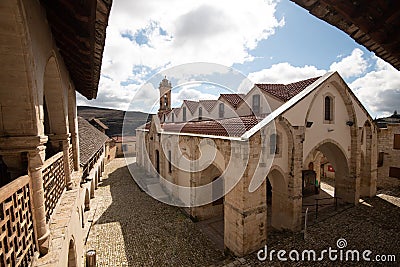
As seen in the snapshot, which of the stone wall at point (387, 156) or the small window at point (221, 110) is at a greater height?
the small window at point (221, 110)

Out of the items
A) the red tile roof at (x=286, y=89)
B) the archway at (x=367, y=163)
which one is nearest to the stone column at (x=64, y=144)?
the red tile roof at (x=286, y=89)

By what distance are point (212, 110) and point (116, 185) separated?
11.9 metres

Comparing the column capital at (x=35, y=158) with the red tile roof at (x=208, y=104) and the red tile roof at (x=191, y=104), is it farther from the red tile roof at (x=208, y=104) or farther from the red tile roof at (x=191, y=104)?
the red tile roof at (x=191, y=104)

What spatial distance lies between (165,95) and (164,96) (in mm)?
262

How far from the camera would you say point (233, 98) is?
18156 millimetres

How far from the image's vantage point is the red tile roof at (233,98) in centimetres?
1691

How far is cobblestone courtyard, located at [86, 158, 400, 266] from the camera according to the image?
805 centimetres

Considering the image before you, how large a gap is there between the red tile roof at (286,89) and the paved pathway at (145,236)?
9516mm

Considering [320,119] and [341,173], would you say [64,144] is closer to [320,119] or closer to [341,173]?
[320,119]

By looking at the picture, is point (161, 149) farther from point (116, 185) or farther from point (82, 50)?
point (82, 50)

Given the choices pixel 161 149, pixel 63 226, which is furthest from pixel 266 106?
pixel 63 226

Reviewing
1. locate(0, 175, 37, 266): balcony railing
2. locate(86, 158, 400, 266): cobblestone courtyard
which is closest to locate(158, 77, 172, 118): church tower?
locate(86, 158, 400, 266): cobblestone courtyard

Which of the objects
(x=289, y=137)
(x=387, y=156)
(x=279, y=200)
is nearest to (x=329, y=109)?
(x=289, y=137)

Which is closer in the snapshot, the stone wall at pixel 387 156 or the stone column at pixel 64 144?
the stone column at pixel 64 144
